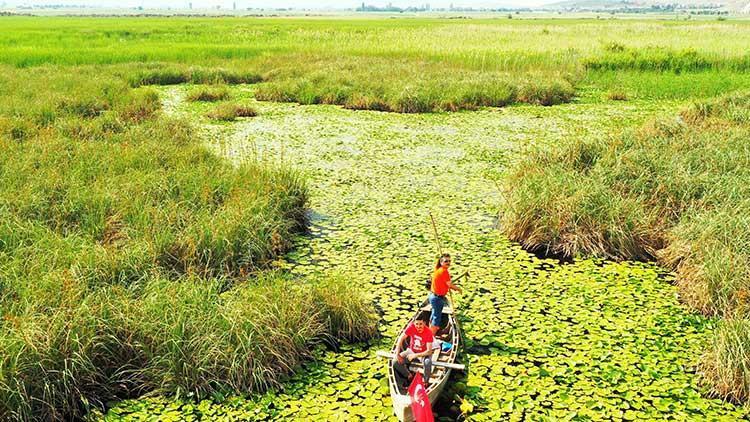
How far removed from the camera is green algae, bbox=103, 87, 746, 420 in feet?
13.9

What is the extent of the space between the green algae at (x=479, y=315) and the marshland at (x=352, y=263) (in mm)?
23

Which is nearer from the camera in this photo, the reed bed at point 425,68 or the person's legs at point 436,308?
the person's legs at point 436,308

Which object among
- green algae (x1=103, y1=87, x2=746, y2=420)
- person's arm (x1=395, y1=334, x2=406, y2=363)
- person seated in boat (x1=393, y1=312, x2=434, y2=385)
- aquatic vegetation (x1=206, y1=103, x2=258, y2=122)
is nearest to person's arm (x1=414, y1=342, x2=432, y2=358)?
person seated in boat (x1=393, y1=312, x2=434, y2=385)

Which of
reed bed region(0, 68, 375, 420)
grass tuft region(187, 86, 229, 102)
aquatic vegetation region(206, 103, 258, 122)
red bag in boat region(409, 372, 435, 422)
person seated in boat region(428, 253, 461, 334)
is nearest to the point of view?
red bag in boat region(409, 372, 435, 422)

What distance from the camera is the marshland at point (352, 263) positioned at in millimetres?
4273

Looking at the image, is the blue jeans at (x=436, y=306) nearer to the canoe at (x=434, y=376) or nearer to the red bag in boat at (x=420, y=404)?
the canoe at (x=434, y=376)

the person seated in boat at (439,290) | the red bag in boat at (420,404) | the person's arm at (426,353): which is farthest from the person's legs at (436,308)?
the red bag in boat at (420,404)

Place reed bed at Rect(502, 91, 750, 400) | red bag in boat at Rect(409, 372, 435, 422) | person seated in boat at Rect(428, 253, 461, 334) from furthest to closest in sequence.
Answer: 1. reed bed at Rect(502, 91, 750, 400)
2. person seated in boat at Rect(428, 253, 461, 334)
3. red bag in boat at Rect(409, 372, 435, 422)

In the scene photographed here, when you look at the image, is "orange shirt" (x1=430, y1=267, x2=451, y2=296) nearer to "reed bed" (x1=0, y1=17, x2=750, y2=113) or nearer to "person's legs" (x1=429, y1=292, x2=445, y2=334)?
"person's legs" (x1=429, y1=292, x2=445, y2=334)

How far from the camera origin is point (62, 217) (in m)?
6.47

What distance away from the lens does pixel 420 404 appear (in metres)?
3.82

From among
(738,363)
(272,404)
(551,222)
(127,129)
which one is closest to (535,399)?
(738,363)

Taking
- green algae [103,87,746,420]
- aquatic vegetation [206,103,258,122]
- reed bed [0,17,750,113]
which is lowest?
green algae [103,87,746,420]

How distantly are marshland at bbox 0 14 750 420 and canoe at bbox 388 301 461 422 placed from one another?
0.60 ft
